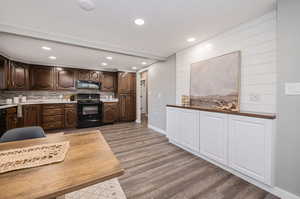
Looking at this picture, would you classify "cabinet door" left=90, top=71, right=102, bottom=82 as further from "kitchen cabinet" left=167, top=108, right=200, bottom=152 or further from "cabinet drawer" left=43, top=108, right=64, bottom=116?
"kitchen cabinet" left=167, top=108, right=200, bottom=152

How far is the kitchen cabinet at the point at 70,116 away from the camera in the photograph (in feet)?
14.4

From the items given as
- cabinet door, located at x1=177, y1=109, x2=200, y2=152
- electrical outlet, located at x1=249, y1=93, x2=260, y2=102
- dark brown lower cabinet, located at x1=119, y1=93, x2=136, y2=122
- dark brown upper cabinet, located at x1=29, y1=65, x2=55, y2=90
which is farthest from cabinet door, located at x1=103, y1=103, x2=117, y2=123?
electrical outlet, located at x1=249, y1=93, x2=260, y2=102

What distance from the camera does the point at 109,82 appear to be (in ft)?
18.0

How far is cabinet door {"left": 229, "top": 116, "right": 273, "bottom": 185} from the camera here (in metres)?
1.58

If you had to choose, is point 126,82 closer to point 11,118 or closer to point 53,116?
point 53,116

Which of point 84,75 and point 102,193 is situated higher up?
point 84,75

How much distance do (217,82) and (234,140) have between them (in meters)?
1.07

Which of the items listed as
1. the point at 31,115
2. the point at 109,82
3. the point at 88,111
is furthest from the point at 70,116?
the point at 109,82

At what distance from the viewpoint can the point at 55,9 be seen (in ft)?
5.63

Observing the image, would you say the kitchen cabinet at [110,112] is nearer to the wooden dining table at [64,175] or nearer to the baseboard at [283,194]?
the wooden dining table at [64,175]

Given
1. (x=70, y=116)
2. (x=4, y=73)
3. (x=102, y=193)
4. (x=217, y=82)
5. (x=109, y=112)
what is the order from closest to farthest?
1. (x=102, y=193)
2. (x=217, y=82)
3. (x=4, y=73)
4. (x=70, y=116)
5. (x=109, y=112)

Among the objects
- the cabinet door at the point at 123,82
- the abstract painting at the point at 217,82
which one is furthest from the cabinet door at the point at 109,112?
the abstract painting at the point at 217,82

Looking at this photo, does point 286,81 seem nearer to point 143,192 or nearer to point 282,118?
point 282,118

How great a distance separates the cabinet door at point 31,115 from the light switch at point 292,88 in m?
5.73
